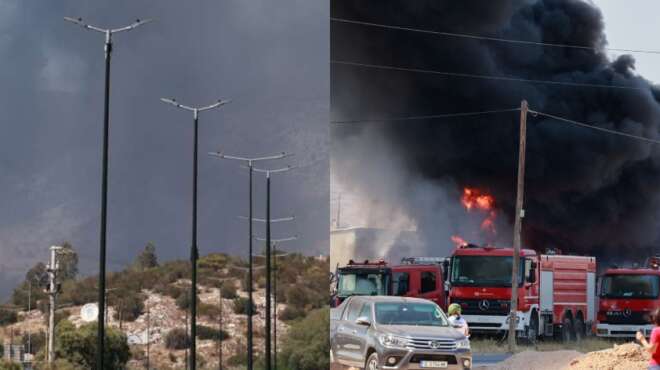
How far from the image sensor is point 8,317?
18.8m

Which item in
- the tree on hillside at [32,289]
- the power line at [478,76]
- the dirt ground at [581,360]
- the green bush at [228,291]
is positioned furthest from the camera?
the green bush at [228,291]

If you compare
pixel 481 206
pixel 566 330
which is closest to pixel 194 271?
pixel 481 206

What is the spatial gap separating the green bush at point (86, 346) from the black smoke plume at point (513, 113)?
4657 millimetres

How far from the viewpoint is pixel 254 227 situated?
1895 centimetres

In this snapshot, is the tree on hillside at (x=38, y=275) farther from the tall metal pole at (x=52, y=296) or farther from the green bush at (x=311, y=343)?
the green bush at (x=311, y=343)

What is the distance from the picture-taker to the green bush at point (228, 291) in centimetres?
1936

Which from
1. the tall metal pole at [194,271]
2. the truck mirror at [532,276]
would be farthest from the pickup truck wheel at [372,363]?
the tall metal pole at [194,271]

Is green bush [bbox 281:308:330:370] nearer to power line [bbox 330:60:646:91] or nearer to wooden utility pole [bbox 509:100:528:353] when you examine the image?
wooden utility pole [bbox 509:100:528:353]

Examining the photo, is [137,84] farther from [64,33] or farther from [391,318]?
[391,318]

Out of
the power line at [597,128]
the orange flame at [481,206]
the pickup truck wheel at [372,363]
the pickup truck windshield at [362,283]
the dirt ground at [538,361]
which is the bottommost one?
the dirt ground at [538,361]

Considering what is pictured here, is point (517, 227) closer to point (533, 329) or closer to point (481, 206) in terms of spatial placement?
point (481, 206)

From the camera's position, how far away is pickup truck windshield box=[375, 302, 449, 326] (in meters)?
14.6

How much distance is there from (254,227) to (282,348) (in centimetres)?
191

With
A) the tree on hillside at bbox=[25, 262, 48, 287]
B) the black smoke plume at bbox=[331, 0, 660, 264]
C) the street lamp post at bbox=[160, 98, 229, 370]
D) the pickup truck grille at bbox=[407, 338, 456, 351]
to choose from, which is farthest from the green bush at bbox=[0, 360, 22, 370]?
the pickup truck grille at bbox=[407, 338, 456, 351]
